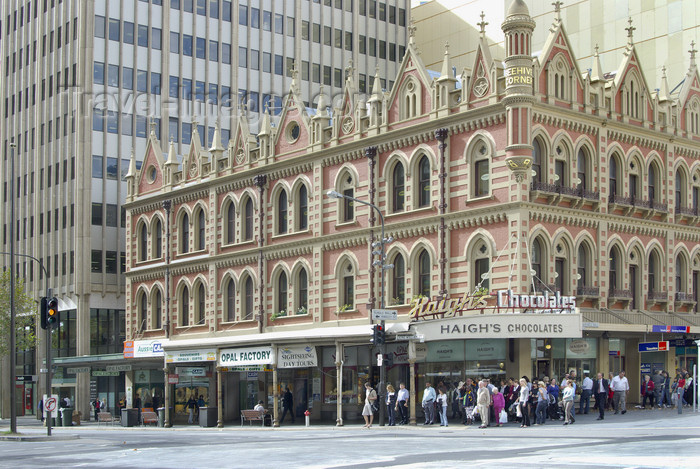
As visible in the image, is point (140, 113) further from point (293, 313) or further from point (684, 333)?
Answer: point (684, 333)

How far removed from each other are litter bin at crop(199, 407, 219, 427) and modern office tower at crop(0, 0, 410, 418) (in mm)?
11171

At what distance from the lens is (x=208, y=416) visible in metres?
49.9

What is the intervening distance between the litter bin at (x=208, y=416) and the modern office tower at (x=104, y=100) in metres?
11.2

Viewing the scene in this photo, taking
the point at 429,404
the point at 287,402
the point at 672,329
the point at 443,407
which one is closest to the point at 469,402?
the point at 443,407

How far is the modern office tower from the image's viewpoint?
2608 inches

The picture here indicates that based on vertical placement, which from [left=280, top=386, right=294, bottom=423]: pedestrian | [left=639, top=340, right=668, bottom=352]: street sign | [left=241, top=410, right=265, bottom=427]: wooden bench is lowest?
[left=241, top=410, right=265, bottom=427]: wooden bench

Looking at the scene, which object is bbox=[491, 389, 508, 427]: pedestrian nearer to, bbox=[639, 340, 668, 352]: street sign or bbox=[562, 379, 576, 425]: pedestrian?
bbox=[562, 379, 576, 425]: pedestrian

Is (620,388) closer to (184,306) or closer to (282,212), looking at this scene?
(282,212)

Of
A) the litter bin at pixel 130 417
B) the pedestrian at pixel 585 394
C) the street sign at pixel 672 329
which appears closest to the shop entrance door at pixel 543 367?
the pedestrian at pixel 585 394

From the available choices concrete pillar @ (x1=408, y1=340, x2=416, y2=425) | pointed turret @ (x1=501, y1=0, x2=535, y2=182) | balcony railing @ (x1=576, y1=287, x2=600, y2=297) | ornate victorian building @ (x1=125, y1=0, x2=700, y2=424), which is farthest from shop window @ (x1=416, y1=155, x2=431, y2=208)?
balcony railing @ (x1=576, y1=287, x2=600, y2=297)

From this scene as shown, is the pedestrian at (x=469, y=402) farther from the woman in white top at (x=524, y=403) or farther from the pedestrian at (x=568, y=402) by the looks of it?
the pedestrian at (x=568, y=402)

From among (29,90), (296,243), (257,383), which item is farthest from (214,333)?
(29,90)

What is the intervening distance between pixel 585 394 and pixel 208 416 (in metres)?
19.0

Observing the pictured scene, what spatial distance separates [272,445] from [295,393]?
2040 cm
